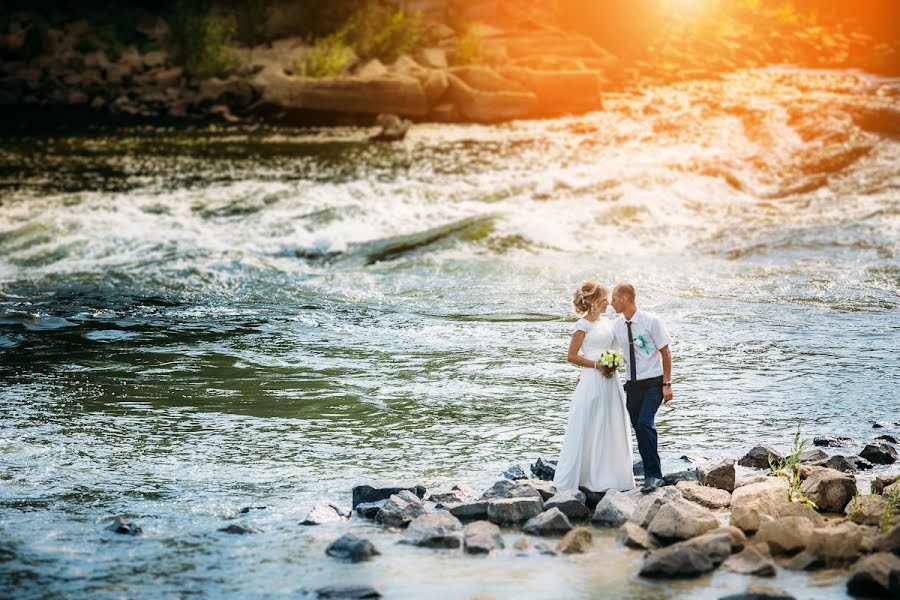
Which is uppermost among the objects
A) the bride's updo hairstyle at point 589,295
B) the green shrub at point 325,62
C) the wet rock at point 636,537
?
the green shrub at point 325,62

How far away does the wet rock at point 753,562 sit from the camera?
7.27 metres

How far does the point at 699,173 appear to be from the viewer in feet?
95.5

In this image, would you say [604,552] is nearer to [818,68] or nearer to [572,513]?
[572,513]

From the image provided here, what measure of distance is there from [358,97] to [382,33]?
11.2 metres

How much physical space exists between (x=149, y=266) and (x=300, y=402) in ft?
29.4

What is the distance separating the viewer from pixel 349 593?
280 inches

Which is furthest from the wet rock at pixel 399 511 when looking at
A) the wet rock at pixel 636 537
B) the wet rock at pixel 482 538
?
the wet rock at pixel 636 537

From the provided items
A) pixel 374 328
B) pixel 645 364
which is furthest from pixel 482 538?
pixel 374 328

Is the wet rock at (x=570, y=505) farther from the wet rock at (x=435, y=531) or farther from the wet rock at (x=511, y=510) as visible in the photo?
the wet rock at (x=435, y=531)

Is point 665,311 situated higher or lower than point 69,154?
lower

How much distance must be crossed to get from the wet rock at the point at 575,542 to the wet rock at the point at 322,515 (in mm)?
1862

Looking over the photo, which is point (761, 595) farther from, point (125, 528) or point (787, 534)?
point (125, 528)

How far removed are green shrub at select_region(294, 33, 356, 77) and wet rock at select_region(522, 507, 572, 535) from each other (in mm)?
40115

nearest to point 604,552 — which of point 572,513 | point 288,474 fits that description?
point 572,513
